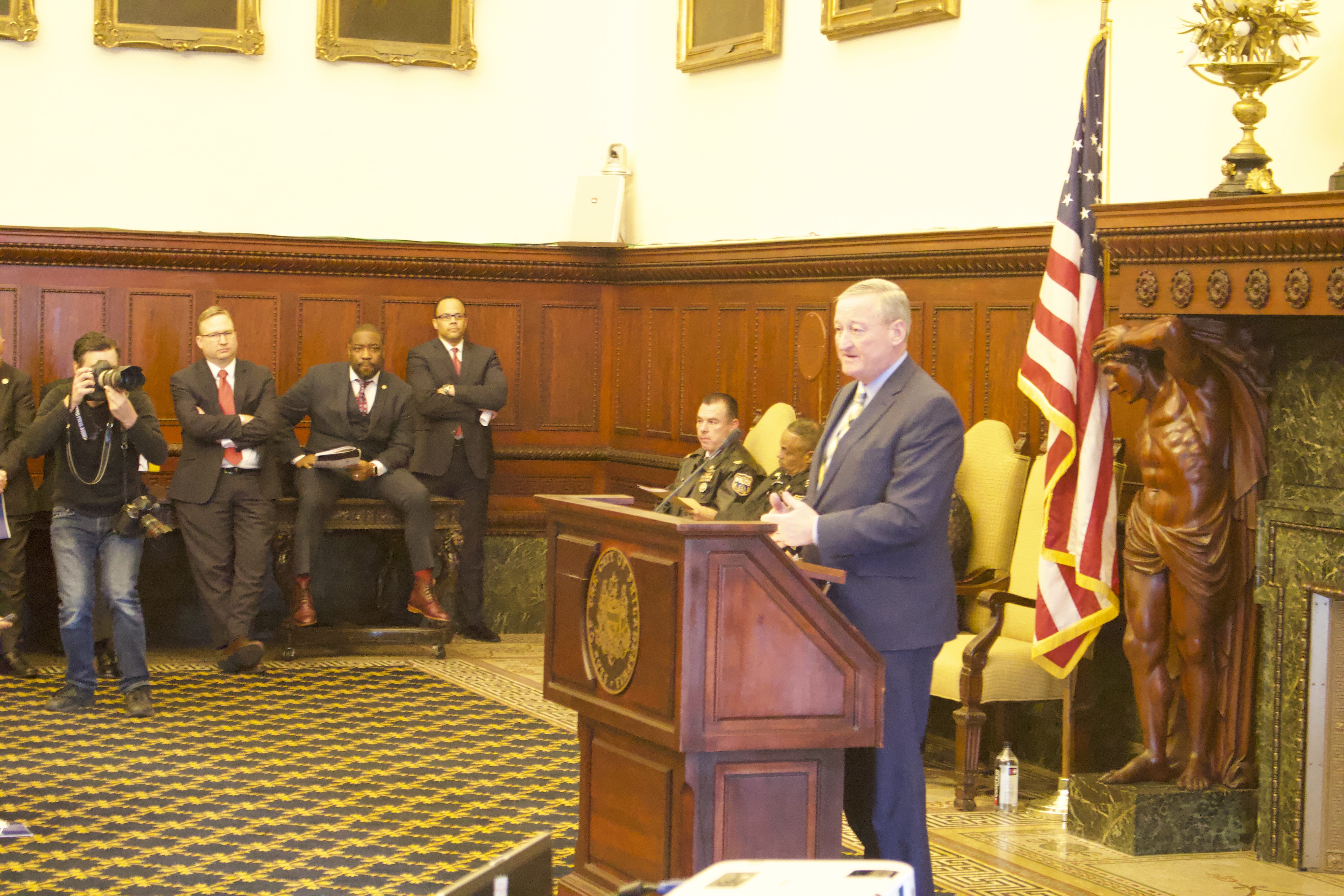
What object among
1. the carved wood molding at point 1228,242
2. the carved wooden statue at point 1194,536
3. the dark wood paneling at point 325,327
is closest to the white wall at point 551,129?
the dark wood paneling at point 325,327

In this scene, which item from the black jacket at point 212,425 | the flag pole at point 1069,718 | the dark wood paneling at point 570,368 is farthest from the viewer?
the dark wood paneling at point 570,368

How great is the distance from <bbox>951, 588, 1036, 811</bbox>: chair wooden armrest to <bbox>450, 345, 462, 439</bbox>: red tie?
4.39m

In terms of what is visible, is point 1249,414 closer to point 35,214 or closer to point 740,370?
point 740,370

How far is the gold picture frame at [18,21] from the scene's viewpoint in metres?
9.66

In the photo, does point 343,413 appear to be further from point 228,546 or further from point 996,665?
point 996,665

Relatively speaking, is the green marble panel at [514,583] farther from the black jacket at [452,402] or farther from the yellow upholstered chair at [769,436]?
the yellow upholstered chair at [769,436]

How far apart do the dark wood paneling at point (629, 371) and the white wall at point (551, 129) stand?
55cm

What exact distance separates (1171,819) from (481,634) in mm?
5400

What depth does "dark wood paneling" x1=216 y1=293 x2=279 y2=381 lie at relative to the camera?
10.2 m

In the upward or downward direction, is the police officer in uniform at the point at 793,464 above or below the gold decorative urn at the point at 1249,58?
below

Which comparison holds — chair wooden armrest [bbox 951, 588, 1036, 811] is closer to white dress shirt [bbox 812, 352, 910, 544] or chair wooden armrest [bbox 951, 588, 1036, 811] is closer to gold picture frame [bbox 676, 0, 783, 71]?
white dress shirt [bbox 812, 352, 910, 544]

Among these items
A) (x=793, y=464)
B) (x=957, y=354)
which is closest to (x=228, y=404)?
(x=793, y=464)

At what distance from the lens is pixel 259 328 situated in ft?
33.6

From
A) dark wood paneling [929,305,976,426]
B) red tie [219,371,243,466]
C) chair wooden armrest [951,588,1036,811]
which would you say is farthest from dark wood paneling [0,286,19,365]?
chair wooden armrest [951,588,1036,811]
